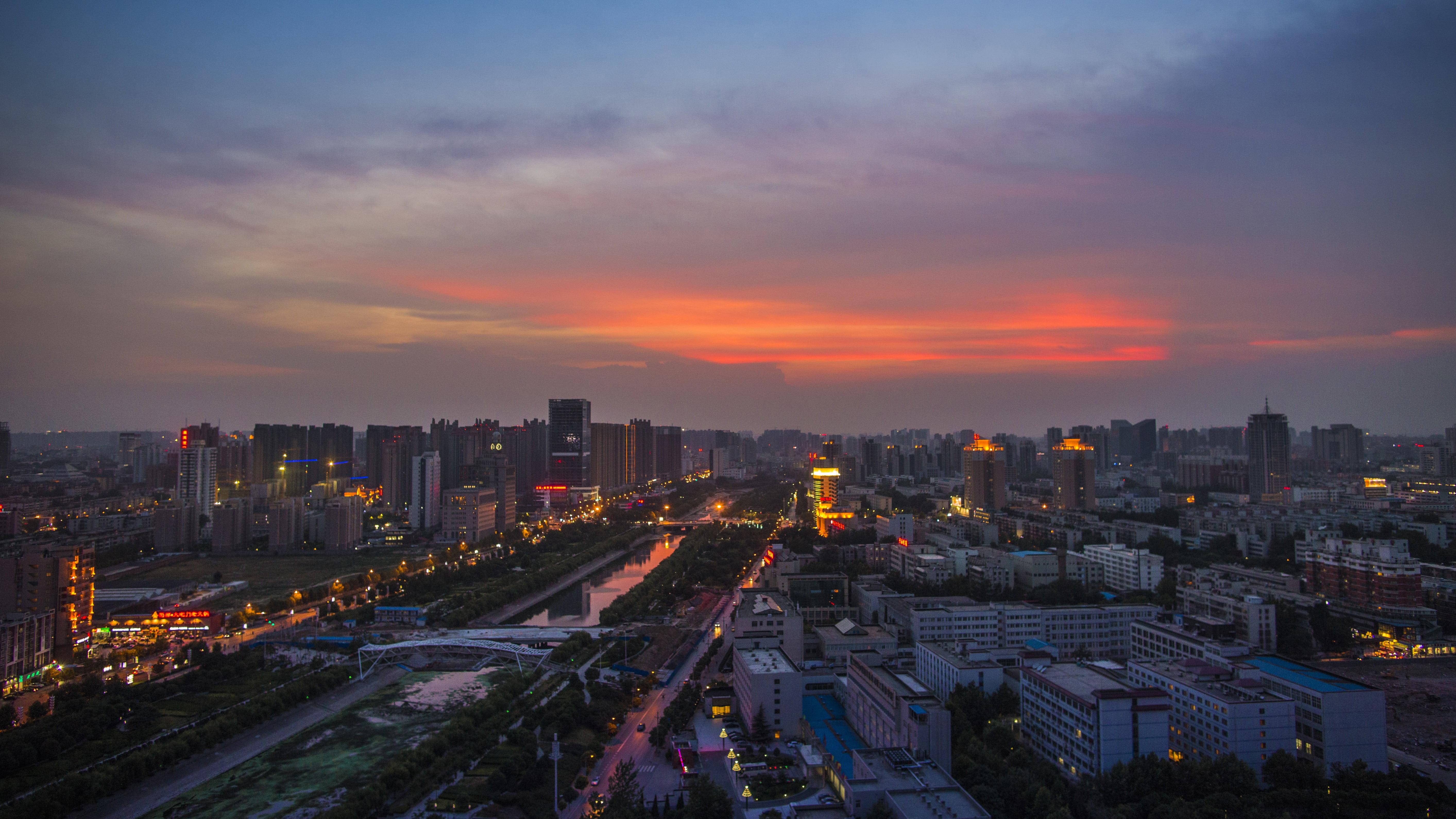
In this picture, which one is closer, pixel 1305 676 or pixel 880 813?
pixel 880 813

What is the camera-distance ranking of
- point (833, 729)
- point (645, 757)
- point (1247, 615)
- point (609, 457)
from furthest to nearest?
point (609, 457)
point (1247, 615)
point (833, 729)
point (645, 757)

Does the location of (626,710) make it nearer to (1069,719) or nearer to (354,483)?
(1069,719)

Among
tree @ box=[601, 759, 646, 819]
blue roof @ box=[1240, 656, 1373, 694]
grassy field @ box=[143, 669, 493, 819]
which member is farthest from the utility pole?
blue roof @ box=[1240, 656, 1373, 694]

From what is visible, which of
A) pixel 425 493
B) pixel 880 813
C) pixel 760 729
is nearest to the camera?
pixel 880 813

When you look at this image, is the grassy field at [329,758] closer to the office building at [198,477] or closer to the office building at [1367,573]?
the office building at [1367,573]

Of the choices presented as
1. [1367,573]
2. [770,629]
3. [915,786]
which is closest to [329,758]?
[770,629]

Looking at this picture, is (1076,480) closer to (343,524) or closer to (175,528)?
(343,524)

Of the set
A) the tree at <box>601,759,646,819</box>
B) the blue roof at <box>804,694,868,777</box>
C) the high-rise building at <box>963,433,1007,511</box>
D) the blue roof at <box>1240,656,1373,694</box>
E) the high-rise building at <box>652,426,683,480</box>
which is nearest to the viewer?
the tree at <box>601,759,646,819</box>

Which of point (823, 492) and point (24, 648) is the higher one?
point (823, 492)

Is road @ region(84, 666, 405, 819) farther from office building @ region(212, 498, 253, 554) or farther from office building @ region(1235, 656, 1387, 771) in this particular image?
office building @ region(212, 498, 253, 554)
